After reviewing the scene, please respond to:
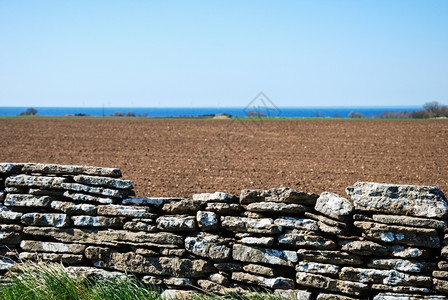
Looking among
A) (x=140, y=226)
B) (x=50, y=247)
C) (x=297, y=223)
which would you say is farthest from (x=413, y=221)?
(x=50, y=247)

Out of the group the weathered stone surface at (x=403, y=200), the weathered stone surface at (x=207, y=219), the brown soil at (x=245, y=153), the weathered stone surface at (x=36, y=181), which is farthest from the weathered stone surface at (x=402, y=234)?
the brown soil at (x=245, y=153)

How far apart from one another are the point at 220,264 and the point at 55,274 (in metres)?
2.20

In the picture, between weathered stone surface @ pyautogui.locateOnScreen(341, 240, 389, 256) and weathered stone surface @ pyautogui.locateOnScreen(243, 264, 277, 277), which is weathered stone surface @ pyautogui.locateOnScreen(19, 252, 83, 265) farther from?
weathered stone surface @ pyautogui.locateOnScreen(341, 240, 389, 256)

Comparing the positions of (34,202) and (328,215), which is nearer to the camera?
(328,215)

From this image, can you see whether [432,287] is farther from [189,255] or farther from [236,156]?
[236,156]

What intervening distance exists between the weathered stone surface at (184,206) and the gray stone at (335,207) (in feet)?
5.09

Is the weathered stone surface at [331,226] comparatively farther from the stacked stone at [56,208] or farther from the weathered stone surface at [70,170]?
the weathered stone surface at [70,170]

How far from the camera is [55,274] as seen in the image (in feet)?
22.9

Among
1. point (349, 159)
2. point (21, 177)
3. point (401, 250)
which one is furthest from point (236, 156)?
point (401, 250)

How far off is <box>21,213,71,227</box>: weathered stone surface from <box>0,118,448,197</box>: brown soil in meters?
3.84

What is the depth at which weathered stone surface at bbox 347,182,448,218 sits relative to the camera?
6.05m

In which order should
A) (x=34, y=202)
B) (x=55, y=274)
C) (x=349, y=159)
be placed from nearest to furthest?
(x=55, y=274) → (x=34, y=202) → (x=349, y=159)

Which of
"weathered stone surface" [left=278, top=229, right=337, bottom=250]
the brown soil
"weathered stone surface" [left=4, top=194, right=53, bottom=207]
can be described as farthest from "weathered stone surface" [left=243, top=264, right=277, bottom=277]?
the brown soil

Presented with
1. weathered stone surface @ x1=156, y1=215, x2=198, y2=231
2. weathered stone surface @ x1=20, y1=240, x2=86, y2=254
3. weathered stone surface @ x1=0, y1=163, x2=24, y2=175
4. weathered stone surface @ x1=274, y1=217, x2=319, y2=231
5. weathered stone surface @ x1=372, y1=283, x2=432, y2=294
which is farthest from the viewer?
weathered stone surface @ x1=0, y1=163, x2=24, y2=175
